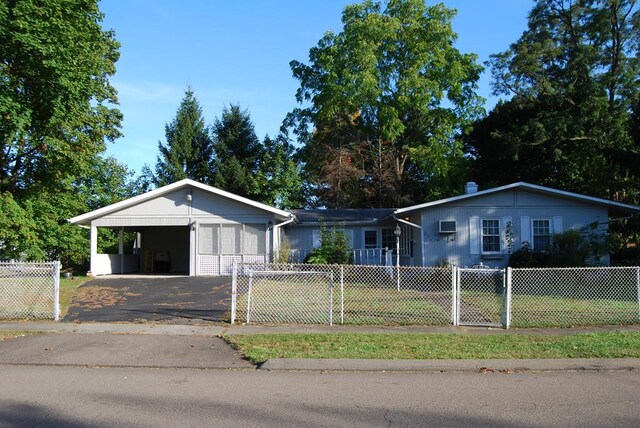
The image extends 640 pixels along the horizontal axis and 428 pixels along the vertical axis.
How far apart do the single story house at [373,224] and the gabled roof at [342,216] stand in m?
0.05

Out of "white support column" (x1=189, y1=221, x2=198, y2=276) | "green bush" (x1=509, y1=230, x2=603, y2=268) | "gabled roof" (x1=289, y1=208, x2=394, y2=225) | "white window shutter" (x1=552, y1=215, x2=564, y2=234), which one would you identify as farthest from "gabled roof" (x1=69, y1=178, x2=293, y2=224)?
"white window shutter" (x1=552, y1=215, x2=564, y2=234)

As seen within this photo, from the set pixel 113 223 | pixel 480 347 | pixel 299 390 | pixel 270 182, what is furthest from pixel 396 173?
pixel 299 390

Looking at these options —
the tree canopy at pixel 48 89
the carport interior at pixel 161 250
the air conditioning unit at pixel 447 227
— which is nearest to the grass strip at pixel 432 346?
the air conditioning unit at pixel 447 227

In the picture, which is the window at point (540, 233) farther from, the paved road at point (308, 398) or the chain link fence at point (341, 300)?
the paved road at point (308, 398)

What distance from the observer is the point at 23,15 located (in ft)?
68.6

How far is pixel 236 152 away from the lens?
144ft

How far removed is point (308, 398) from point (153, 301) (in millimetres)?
9631

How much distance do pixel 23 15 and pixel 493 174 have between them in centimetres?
2858

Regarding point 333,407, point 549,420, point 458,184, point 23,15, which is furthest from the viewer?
point 458,184

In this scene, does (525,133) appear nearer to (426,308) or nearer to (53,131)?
(426,308)

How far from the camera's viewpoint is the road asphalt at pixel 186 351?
7.82 m

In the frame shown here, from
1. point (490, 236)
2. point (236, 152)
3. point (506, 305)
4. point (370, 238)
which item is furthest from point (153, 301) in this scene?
point (236, 152)

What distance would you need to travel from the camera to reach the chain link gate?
35.9 feet

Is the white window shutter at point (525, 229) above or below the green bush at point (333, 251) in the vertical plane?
above
